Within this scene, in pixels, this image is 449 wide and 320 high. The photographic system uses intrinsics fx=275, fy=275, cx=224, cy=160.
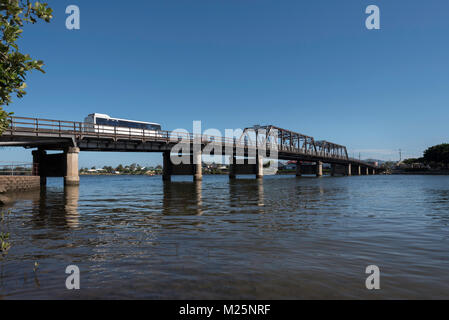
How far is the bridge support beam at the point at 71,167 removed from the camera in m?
40.3

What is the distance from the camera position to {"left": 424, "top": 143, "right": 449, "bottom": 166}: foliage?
149750 mm

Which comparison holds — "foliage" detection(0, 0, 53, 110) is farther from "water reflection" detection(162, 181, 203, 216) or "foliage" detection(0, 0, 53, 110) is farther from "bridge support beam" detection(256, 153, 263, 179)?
"bridge support beam" detection(256, 153, 263, 179)

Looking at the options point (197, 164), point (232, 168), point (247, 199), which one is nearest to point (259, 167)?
point (232, 168)

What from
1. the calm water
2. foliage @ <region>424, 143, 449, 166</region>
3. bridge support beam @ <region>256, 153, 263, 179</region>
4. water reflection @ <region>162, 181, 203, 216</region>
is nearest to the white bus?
water reflection @ <region>162, 181, 203, 216</region>

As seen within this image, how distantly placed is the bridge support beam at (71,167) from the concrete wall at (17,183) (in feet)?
17.7

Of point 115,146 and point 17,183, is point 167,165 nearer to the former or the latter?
point 115,146

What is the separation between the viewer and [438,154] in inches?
6063

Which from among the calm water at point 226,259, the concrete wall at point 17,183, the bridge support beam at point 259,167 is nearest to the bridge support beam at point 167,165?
the bridge support beam at point 259,167

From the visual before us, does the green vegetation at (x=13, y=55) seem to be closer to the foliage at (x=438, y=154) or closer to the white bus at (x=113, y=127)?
the white bus at (x=113, y=127)

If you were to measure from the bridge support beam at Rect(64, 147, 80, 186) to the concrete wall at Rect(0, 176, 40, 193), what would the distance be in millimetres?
5383

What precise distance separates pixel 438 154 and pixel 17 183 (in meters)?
189

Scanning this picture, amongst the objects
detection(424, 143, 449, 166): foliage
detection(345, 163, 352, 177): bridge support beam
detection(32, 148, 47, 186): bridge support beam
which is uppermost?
detection(424, 143, 449, 166): foliage

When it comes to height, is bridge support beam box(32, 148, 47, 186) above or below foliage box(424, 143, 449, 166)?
below
